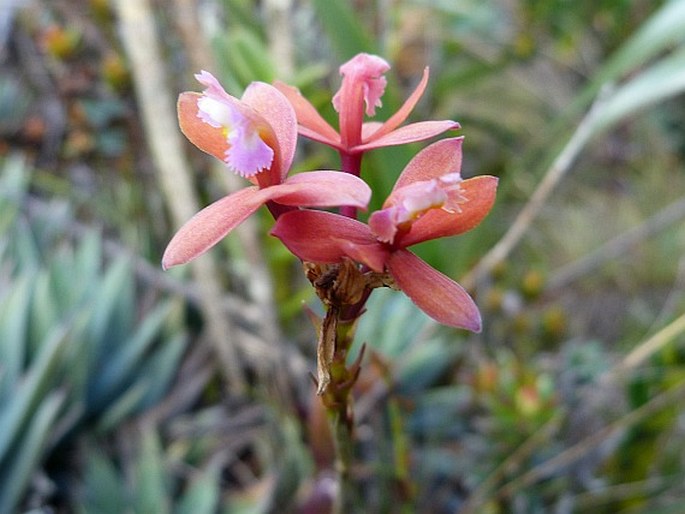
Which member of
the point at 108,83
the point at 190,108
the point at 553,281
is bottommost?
the point at 190,108

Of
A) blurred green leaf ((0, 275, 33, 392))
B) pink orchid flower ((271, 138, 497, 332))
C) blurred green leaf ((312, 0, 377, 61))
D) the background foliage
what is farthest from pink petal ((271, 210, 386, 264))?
blurred green leaf ((0, 275, 33, 392))

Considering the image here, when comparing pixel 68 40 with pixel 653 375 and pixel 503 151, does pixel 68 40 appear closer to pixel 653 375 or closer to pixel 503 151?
pixel 503 151

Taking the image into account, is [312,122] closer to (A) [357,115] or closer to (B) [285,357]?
(A) [357,115]

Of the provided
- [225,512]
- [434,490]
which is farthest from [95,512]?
[434,490]

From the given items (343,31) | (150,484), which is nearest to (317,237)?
(343,31)

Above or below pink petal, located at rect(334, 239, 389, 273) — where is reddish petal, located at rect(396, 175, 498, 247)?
above

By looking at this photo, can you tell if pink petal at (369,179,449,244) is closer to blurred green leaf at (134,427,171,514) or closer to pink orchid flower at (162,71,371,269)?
pink orchid flower at (162,71,371,269)
